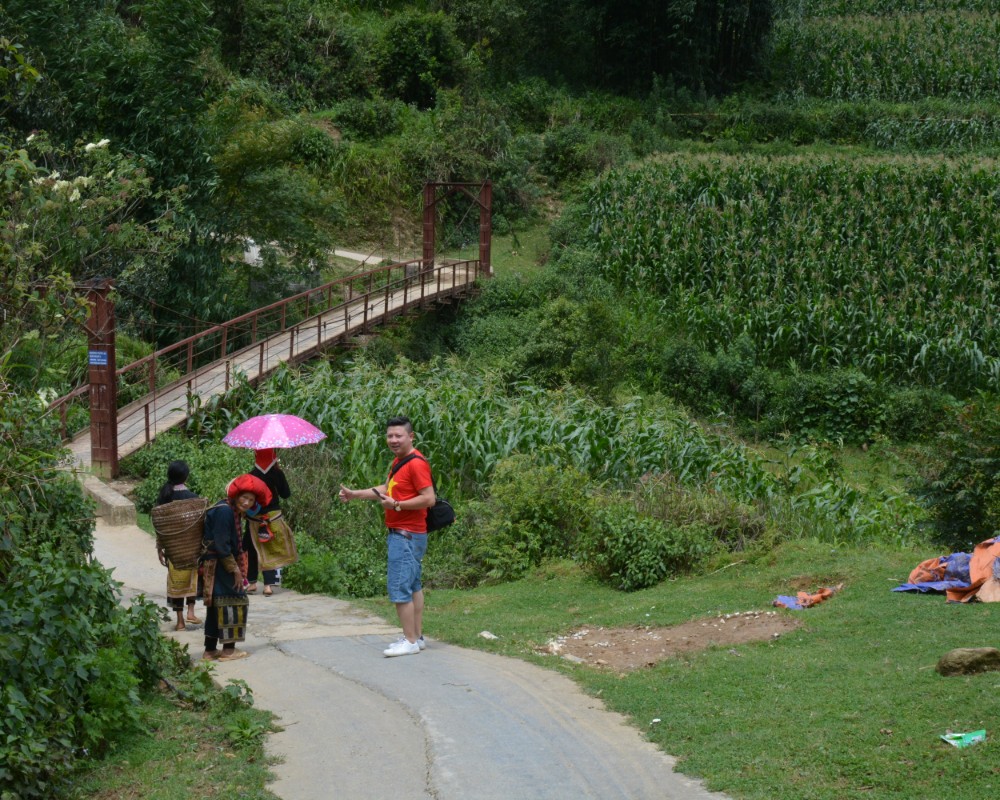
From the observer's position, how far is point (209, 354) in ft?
80.0

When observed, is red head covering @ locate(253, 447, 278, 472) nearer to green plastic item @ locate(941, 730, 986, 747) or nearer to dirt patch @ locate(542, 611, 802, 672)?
dirt patch @ locate(542, 611, 802, 672)

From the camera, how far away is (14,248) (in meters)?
7.50

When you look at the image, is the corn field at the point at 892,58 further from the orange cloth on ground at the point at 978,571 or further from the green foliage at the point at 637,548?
the orange cloth on ground at the point at 978,571

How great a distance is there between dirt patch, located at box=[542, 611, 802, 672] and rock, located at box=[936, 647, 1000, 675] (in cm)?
202

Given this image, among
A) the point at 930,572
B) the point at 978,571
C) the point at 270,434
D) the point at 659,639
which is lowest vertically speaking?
the point at 659,639

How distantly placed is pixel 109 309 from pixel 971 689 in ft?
38.6

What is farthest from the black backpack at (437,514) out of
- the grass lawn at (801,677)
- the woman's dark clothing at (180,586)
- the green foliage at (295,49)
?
the green foliage at (295,49)

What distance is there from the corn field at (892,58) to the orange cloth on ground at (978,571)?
40.0 meters

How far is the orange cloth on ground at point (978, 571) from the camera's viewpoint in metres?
8.92

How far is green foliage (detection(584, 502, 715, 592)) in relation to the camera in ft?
37.4

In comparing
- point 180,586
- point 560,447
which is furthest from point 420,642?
point 560,447

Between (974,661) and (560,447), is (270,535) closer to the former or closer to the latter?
(560,447)

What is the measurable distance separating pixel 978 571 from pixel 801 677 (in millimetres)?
2494

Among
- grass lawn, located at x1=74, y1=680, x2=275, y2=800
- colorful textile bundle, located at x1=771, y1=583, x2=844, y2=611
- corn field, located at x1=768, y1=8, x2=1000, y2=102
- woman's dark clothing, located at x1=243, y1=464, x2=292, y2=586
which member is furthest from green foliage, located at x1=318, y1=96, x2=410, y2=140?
grass lawn, located at x1=74, y1=680, x2=275, y2=800
